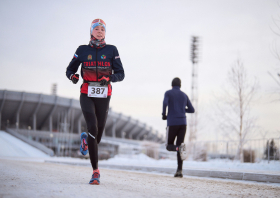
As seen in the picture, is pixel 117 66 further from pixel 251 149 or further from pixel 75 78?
pixel 251 149

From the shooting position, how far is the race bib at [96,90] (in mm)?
4125

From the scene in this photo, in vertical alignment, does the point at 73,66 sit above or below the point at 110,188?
above

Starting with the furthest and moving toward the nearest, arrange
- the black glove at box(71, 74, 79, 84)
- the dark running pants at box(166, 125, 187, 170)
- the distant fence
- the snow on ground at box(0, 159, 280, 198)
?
the distant fence
the dark running pants at box(166, 125, 187, 170)
the black glove at box(71, 74, 79, 84)
the snow on ground at box(0, 159, 280, 198)

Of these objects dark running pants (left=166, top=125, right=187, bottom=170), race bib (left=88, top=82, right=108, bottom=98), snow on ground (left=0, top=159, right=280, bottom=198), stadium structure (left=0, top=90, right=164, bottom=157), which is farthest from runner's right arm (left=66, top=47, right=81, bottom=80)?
stadium structure (left=0, top=90, right=164, bottom=157)

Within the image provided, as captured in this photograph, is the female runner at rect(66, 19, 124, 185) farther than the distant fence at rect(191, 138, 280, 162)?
No

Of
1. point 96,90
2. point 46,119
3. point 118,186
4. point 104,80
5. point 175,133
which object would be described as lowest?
point 118,186

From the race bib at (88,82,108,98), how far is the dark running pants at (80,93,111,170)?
0.09 metres

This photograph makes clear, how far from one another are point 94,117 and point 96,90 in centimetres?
38

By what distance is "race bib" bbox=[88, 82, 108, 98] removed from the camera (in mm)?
4125

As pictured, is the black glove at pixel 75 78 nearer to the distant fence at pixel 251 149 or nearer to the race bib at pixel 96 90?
the race bib at pixel 96 90

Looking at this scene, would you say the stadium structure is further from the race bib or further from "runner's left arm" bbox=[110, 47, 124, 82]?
the race bib

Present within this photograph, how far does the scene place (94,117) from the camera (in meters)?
4.09

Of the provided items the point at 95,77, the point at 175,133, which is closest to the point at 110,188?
the point at 95,77

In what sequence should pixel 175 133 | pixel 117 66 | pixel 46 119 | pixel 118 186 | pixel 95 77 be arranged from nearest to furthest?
pixel 118 186 < pixel 95 77 < pixel 117 66 < pixel 175 133 < pixel 46 119
